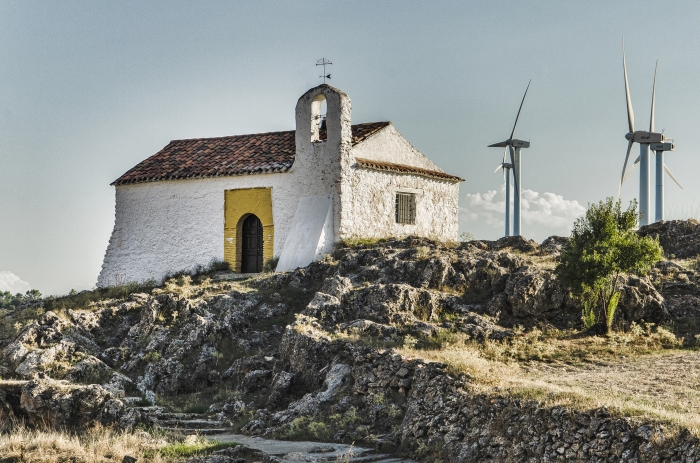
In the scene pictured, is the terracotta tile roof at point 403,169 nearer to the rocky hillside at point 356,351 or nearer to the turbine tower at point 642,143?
the rocky hillside at point 356,351

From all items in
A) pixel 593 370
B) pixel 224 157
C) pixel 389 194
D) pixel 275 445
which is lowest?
pixel 275 445

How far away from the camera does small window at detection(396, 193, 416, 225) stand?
31531 millimetres

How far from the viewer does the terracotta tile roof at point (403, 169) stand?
97.9 feet

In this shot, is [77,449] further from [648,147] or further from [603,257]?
[648,147]

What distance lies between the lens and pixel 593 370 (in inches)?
675

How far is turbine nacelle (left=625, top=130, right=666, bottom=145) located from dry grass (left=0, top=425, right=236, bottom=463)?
27.7 metres

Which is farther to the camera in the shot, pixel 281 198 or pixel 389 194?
pixel 389 194

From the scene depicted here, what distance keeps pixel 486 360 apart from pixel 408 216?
1494 centimetres

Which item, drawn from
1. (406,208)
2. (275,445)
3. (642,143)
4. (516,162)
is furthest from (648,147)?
(275,445)

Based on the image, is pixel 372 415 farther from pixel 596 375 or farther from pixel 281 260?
pixel 281 260

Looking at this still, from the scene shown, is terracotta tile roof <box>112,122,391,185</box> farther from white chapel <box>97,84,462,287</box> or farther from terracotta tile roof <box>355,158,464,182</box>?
terracotta tile roof <box>355,158,464,182</box>

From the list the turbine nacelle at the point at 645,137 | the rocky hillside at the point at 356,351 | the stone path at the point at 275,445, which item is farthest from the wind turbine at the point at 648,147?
the stone path at the point at 275,445

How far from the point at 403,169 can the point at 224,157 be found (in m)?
7.88

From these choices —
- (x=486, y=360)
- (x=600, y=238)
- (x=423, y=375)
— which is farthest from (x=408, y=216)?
(x=423, y=375)
